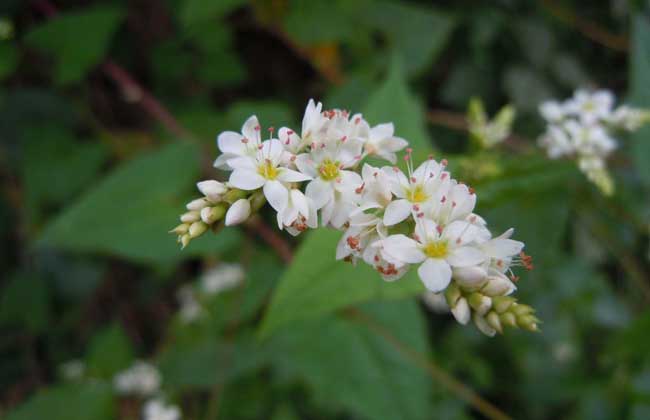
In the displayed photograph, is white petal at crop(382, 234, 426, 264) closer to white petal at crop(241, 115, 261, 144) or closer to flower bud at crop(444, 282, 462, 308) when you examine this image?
flower bud at crop(444, 282, 462, 308)

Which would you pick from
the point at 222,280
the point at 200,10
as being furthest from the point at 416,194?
the point at 222,280

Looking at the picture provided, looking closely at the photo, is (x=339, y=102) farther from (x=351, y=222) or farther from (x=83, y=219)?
(x=351, y=222)

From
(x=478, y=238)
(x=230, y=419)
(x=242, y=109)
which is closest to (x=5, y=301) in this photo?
(x=230, y=419)

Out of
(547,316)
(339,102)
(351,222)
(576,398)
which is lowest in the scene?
(351,222)

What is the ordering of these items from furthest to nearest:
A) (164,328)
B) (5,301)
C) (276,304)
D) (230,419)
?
(164,328)
(5,301)
(230,419)
(276,304)

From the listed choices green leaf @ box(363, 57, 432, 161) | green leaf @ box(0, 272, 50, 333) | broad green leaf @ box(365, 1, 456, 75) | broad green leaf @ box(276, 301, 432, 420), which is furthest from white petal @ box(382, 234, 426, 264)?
green leaf @ box(0, 272, 50, 333)

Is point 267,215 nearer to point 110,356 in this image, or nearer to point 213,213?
point 110,356

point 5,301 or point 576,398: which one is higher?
point 576,398
